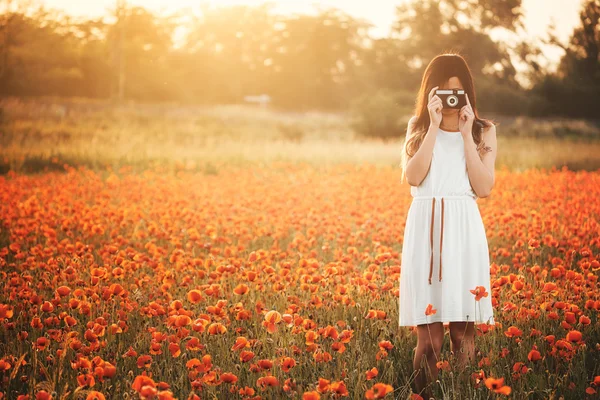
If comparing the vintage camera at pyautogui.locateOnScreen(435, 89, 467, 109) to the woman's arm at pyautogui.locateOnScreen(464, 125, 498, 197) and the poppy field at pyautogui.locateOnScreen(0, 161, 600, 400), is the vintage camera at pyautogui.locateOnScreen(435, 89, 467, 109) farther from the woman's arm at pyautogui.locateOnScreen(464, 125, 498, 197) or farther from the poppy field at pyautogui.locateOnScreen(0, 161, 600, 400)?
the poppy field at pyautogui.locateOnScreen(0, 161, 600, 400)

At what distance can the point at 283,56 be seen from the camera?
4097cm

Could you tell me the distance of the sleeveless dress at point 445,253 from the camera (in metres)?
2.78

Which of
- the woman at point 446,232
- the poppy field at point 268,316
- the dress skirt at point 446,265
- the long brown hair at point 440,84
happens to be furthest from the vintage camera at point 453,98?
the poppy field at point 268,316

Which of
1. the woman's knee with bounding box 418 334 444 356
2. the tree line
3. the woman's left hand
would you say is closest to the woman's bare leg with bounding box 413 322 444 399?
the woman's knee with bounding box 418 334 444 356

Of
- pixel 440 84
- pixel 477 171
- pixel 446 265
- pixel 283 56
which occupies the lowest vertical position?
pixel 446 265

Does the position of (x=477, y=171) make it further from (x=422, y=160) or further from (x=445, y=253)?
(x=445, y=253)

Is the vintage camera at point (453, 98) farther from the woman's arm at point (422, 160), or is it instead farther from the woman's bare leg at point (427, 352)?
the woman's bare leg at point (427, 352)

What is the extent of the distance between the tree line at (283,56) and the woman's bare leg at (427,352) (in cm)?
1392

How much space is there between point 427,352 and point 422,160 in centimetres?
89

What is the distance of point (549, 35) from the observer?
15.9 meters

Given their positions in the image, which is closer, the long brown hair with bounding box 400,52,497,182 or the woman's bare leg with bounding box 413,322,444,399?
the woman's bare leg with bounding box 413,322,444,399

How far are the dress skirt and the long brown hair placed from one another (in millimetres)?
294

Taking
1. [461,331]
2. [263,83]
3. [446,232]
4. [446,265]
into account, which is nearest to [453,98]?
[446,232]

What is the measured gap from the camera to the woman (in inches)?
109
